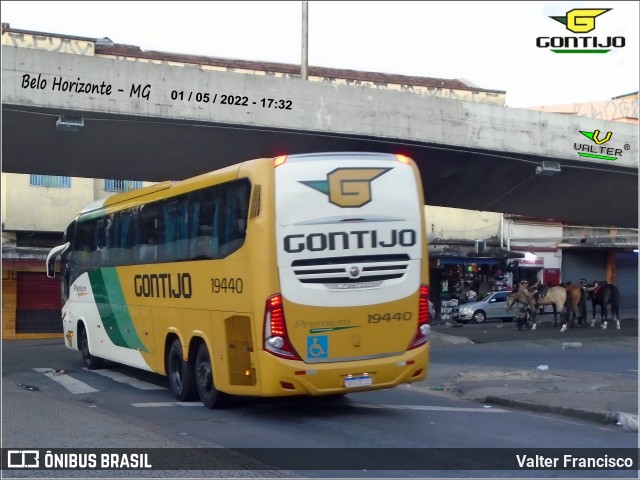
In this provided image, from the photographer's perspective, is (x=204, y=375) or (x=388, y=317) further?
(x=204, y=375)

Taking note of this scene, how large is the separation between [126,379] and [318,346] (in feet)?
25.0

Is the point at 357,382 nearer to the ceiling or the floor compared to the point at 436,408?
nearer to the ceiling

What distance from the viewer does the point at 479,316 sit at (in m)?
40.3

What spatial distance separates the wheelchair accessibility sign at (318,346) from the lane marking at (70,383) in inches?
244

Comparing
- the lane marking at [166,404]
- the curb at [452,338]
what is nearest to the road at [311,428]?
the lane marking at [166,404]

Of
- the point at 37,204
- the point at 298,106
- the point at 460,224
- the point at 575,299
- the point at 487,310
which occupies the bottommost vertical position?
the point at 487,310

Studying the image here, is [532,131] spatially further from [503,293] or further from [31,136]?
[503,293]

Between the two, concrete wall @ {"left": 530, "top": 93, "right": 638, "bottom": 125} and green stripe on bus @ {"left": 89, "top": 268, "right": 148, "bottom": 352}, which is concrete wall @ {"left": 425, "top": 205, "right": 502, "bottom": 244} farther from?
green stripe on bus @ {"left": 89, "top": 268, "right": 148, "bottom": 352}

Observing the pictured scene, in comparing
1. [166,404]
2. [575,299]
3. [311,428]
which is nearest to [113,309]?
[166,404]

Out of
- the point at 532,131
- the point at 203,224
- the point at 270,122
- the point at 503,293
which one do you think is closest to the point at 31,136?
the point at 270,122

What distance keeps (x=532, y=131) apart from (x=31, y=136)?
12927 millimetres

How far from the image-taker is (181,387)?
1420 centimetres

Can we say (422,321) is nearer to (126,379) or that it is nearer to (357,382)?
(357,382)

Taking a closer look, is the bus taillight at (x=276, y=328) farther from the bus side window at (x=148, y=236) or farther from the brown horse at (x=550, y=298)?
the brown horse at (x=550, y=298)
